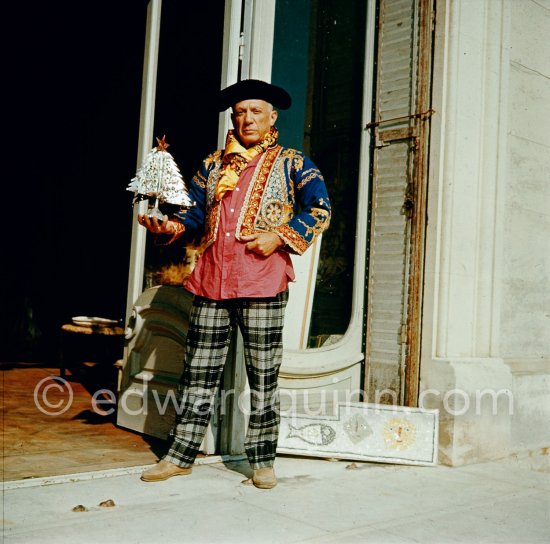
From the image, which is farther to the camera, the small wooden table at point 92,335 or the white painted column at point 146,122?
the small wooden table at point 92,335

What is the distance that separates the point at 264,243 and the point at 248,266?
5.8 inches

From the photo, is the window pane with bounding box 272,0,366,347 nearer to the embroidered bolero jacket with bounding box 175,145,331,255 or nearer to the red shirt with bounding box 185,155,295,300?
the embroidered bolero jacket with bounding box 175,145,331,255

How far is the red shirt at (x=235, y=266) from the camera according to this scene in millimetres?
3195

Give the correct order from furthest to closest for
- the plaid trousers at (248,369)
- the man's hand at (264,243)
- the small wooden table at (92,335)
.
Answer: the small wooden table at (92,335) < the plaid trousers at (248,369) < the man's hand at (264,243)

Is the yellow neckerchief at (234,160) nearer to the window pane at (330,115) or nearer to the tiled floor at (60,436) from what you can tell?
the window pane at (330,115)

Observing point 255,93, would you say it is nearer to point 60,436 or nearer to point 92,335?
point 60,436

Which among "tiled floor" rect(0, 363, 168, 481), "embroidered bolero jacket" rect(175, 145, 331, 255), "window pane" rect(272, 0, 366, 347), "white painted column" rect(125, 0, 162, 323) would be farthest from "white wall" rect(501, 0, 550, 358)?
Result: "tiled floor" rect(0, 363, 168, 481)

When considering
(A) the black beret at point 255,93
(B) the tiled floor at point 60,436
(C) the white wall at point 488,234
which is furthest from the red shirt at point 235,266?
(C) the white wall at point 488,234

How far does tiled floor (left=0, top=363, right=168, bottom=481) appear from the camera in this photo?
3.60 m

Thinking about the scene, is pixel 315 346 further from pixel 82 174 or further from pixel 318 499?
pixel 82 174

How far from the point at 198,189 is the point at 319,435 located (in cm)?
147

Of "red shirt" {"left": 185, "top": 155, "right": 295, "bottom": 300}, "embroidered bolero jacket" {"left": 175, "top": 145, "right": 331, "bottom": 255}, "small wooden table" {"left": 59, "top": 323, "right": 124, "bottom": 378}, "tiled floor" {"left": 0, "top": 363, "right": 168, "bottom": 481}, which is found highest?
"embroidered bolero jacket" {"left": 175, "top": 145, "right": 331, "bottom": 255}

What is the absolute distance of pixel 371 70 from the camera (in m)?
4.53

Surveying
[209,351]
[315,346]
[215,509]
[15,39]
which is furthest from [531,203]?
[15,39]
